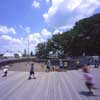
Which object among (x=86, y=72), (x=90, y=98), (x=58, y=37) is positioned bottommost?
(x=90, y=98)

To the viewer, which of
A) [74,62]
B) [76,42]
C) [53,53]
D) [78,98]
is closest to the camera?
[78,98]

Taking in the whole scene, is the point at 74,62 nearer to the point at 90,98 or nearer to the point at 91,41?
the point at 91,41

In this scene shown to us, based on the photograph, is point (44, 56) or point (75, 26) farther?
point (44, 56)

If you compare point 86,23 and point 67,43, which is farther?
point 67,43

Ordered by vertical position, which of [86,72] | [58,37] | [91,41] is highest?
[58,37]

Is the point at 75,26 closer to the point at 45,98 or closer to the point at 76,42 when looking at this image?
the point at 76,42

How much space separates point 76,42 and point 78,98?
4679cm

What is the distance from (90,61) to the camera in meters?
37.7

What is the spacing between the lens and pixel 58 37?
248 ft

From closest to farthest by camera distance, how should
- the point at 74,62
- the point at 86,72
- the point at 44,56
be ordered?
the point at 86,72 < the point at 74,62 < the point at 44,56

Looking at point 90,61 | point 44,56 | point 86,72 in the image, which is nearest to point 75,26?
point 90,61

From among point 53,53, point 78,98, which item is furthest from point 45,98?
point 53,53

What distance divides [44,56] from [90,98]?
83875 millimetres

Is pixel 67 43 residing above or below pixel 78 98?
above
